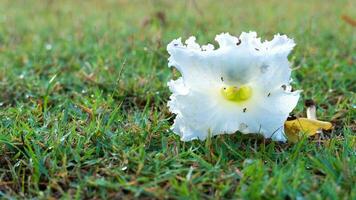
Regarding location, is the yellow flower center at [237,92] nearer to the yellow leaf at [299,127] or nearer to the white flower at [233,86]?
the white flower at [233,86]

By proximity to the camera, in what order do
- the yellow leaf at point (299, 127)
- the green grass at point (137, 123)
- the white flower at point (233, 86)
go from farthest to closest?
1. the yellow leaf at point (299, 127)
2. the white flower at point (233, 86)
3. the green grass at point (137, 123)

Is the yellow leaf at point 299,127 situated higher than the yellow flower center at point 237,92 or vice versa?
the yellow flower center at point 237,92

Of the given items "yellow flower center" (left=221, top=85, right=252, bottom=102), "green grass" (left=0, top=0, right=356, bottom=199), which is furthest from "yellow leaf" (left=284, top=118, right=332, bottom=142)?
"yellow flower center" (left=221, top=85, right=252, bottom=102)

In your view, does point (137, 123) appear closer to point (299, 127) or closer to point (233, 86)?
point (233, 86)

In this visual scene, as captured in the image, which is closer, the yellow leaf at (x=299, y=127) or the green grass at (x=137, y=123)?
the green grass at (x=137, y=123)

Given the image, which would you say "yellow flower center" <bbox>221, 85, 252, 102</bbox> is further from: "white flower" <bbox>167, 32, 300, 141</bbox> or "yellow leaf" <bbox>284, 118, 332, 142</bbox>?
"yellow leaf" <bbox>284, 118, 332, 142</bbox>

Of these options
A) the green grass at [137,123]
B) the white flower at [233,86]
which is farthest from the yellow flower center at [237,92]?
the green grass at [137,123]
